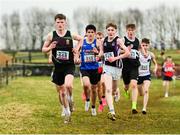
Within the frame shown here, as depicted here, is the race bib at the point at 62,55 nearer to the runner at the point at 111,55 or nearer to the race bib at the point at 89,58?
the runner at the point at 111,55

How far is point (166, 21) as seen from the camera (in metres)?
87.9

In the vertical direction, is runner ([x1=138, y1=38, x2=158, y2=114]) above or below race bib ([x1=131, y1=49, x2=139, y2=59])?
below

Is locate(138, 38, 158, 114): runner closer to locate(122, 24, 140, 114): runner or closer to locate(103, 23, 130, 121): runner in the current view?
locate(122, 24, 140, 114): runner

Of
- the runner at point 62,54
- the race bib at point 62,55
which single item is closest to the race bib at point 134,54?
the runner at point 62,54

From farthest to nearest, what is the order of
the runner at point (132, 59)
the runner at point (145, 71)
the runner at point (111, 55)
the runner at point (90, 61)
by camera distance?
the runner at point (145, 71) < the runner at point (132, 59) < the runner at point (90, 61) < the runner at point (111, 55)

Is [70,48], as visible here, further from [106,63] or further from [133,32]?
[133,32]

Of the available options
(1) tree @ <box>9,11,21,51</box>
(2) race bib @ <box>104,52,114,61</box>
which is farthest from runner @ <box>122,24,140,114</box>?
(1) tree @ <box>9,11,21,51</box>

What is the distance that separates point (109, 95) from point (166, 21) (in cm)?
7824

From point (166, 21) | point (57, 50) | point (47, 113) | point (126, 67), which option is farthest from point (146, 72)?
point (166, 21)

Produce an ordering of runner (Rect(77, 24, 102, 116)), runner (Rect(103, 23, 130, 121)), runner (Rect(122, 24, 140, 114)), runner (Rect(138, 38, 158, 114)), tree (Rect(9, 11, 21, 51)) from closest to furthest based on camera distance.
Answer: runner (Rect(103, 23, 130, 121)), runner (Rect(77, 24, 102, 116)), runner (Rect(122, 24, 140, 114)), runner (Rect(138, 38, 158, 114)), tree (Rect(9, 11, 21, 51))

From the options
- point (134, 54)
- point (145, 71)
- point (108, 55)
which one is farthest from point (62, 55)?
point (145, 71)

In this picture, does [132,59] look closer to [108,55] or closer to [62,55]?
[108,55]

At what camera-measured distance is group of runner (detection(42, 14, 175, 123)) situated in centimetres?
1080

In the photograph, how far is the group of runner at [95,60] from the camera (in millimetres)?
10805
